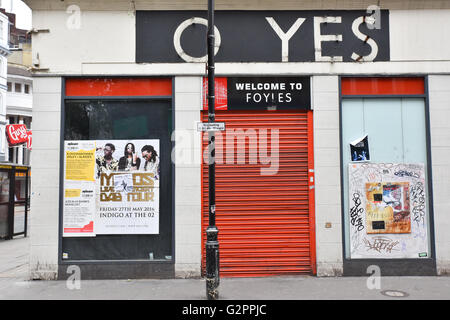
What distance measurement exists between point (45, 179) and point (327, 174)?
6599mm

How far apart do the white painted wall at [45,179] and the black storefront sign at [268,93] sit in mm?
4187

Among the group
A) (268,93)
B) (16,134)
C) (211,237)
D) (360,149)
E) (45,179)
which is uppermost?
(16,134)

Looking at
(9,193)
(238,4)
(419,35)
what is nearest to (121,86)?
(238,4)

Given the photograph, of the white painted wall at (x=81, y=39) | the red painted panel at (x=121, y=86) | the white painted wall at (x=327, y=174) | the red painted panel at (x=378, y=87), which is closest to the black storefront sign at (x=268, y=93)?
the white painted wall at (x=327, y=174)

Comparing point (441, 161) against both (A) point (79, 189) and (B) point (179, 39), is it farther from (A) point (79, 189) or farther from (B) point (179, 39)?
(A) point (79, 189)

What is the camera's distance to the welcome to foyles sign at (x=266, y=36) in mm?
8930

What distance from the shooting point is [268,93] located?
8.98 m

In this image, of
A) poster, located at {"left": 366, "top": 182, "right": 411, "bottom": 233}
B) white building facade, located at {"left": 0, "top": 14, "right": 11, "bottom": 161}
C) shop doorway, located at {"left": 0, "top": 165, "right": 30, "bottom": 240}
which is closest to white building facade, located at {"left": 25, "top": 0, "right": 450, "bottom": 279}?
poster, located at {"left": 366, "top": 182, "right": 411, "bottom": 233}

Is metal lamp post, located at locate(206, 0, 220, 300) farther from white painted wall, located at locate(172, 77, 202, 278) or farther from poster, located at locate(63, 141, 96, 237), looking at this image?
poster, located at locate(63, 141, 96, 237)

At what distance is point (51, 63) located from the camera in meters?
8.81

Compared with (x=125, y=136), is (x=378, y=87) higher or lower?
higher

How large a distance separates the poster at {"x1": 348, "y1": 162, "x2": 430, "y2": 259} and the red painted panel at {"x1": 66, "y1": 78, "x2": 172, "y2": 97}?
4930 mm

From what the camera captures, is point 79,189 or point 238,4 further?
point 238,4
